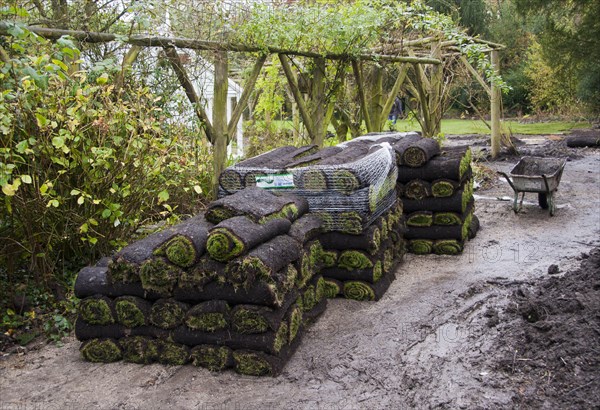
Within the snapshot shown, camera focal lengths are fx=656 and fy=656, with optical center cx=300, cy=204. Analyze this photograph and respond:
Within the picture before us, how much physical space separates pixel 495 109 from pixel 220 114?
10322 mm

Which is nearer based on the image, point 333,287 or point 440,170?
point 333,287

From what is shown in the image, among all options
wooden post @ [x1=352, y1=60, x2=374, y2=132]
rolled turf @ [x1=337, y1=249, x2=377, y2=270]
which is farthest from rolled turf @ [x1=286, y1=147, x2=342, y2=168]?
wooden post @ [x1=352, y1=60, x2=374, y2=132]

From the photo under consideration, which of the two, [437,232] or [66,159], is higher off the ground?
[66,159]

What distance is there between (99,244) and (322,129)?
15.1 feet

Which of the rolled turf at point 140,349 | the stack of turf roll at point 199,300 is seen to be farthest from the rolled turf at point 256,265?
the rolled turf at point 140,349

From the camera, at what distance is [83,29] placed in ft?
21.9

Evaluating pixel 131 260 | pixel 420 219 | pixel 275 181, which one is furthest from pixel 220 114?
pixel 131 260

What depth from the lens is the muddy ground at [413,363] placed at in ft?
14.7

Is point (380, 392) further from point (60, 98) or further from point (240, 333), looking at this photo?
point (60, 98)

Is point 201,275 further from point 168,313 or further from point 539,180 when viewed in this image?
point 539,180

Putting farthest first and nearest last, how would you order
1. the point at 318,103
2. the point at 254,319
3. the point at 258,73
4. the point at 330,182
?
1. the point at 318,103
2. the point at 258,73
3. the point at 330,182
4. the point at 254,319

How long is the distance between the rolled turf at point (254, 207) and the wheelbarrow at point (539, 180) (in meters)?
5.62

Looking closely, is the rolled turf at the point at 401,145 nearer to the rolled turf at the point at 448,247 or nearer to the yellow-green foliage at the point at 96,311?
the rolled turf at the point at 448,247

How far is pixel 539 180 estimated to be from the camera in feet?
33.6
